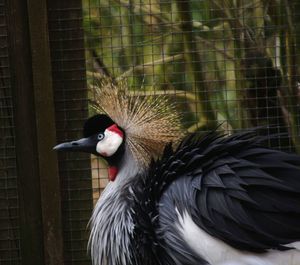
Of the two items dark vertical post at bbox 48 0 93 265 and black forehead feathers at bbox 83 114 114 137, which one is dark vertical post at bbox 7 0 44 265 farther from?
black forehead feathers at bbox 83 114 114 137

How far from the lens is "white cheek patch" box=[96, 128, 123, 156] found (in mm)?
3393

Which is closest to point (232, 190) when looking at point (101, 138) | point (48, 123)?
point (101, 138)

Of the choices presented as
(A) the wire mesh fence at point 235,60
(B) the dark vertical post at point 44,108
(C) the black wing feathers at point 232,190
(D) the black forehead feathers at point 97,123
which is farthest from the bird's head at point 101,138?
(A) the wire mesh fence at point 235,60

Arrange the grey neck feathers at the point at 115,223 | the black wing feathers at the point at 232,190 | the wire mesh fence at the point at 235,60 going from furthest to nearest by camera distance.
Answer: the wire mesh fence at the point at 235,60, the grey neck feathers at the point at 115,223, the black wing feathers at the point at 232,190

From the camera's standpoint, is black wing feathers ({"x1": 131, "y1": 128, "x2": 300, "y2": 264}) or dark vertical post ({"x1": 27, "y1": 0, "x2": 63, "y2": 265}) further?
dark vertical post ({"x1": 27, "y1": 0, "x2": 63, "y2": 265})

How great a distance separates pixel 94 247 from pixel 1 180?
71 centimetres

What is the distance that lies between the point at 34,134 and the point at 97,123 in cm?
51

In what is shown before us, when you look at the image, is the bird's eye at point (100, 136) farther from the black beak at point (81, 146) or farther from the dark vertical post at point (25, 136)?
the dark vertical post at point (25, 136)

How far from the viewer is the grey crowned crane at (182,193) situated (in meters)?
2.95

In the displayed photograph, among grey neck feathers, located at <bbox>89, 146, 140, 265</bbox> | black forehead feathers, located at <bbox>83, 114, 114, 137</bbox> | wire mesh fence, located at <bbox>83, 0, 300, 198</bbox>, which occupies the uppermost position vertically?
wire mesh fence, located at <bbox>83, 0, 300, 198</bbox>

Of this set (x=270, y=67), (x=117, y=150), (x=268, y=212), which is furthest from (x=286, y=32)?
(x=268, y=212)

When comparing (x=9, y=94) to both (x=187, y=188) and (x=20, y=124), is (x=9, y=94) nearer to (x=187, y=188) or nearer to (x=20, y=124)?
(x=20, y=124)

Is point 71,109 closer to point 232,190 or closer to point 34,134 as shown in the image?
point 34,134

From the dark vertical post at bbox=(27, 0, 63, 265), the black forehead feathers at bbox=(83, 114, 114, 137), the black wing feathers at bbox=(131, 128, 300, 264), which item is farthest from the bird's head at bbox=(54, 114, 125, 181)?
the dark vertical post at bbox=(27, 0, 63, 265)
